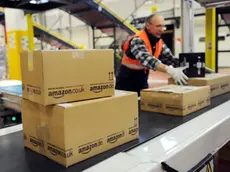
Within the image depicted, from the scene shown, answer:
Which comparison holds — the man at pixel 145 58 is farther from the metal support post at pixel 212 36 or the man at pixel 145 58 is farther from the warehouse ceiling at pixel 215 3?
the metal support post at pixel 212 36

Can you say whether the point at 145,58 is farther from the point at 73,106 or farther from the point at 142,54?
the point at 73,106

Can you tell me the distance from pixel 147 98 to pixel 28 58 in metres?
0.96

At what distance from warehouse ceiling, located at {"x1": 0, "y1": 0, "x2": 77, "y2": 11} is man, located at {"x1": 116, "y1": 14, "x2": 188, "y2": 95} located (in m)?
1.79

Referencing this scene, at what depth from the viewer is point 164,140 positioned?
119cm

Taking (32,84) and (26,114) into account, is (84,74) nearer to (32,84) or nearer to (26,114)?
(32,84)

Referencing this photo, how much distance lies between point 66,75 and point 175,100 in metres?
0.86

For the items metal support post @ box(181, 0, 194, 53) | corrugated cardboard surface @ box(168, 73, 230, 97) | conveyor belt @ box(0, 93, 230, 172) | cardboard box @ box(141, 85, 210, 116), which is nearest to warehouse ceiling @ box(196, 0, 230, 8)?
metal support post @ box(181, 0, 194, 53)

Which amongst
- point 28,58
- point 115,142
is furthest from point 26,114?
point 115,142

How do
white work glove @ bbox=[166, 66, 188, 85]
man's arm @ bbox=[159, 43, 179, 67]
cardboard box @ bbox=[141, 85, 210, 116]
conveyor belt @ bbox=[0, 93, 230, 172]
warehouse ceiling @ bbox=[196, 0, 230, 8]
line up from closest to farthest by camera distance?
conveyor belt @ bbox=[0, 93, 230, 172], cardboard box @ bbox=[141, 85, 210, 116], white work glove @ bbox=[166, 66, 188, 85], man's arm @ bbox=[159, 43, 179, 67], warehouse ceiling @ bbox=[196, 0, 230, 8]

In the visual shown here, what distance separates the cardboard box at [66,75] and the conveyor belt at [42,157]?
0.79 ft

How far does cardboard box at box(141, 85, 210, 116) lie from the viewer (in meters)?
1.63

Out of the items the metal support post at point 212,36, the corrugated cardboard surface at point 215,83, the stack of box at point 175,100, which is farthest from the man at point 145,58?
the metal support post at point 212,36

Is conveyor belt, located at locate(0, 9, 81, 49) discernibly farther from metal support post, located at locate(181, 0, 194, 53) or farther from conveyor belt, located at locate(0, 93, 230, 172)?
conveyor belt, located at locate(0, 93, 230, 172)

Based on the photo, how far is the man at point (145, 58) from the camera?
7.91 feet
